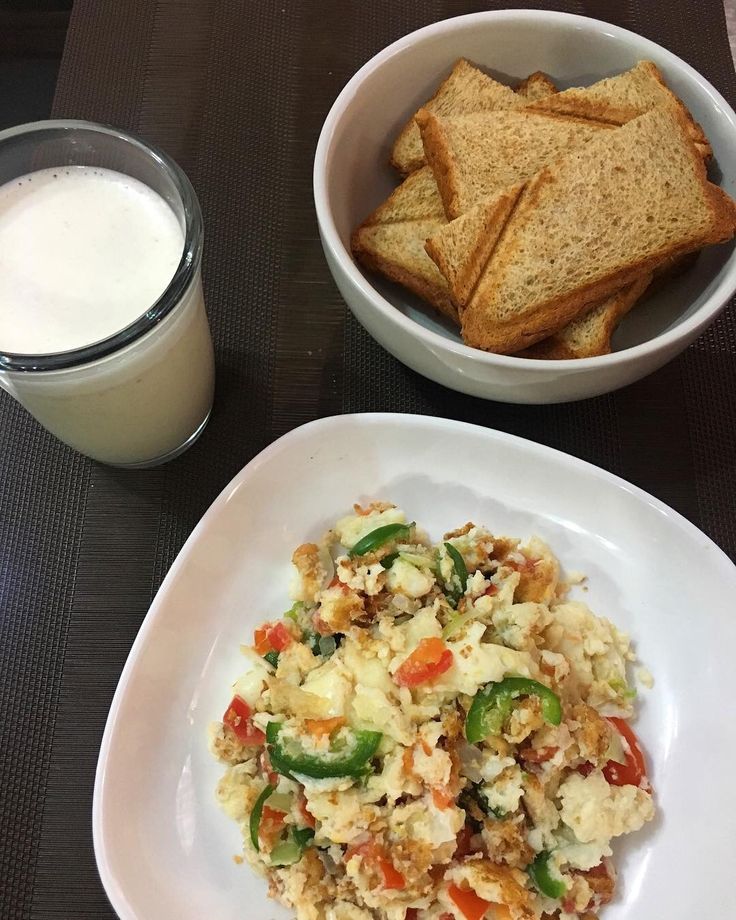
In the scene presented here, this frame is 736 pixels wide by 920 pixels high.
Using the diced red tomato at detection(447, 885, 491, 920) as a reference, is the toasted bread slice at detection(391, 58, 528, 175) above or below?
above

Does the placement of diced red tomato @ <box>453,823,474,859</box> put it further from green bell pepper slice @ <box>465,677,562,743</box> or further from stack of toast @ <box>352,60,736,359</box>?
stack of toast @ <box>352,60,736,359</box>

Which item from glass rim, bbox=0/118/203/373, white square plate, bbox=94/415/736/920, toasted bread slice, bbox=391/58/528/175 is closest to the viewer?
glass rim, bbox=0/118/203/373

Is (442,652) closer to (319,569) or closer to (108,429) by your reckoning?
(319,569)

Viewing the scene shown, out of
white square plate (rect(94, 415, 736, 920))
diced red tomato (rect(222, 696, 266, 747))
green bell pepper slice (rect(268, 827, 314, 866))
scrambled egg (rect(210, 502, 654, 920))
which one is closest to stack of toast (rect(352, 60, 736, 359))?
white square plate (rect(94, 415, 736, 920))

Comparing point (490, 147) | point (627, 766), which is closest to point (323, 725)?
point (627, 766)

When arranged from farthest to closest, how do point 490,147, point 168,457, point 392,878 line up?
1. point 168,457
2. point 490,147
3. point 392,878

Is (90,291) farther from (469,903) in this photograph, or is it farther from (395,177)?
(469,903)
